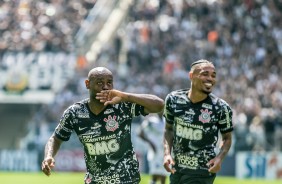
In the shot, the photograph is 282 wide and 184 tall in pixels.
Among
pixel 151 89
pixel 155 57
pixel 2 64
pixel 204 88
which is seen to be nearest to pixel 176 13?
pixel 155 57

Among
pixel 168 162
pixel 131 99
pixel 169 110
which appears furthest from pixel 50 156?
pixel 169 110

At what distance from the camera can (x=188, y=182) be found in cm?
984

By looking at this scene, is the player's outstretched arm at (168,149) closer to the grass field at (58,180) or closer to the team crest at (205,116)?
the team crest at (205,116)

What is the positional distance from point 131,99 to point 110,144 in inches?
22.9

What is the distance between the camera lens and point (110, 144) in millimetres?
9023

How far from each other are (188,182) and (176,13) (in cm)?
2257

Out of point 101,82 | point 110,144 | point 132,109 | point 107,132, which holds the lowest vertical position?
point 110,144

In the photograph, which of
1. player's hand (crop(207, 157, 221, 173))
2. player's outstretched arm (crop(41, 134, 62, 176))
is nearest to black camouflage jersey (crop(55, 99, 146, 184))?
player's outstretched arm (crop(41, 134, 62, 176))

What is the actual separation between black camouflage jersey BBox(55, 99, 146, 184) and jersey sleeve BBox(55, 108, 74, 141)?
0.25ft

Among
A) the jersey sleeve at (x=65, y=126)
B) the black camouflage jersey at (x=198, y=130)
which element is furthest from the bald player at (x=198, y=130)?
the jersey sleeve at (x=65, y=126)

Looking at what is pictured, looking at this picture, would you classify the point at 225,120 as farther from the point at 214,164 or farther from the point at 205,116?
the point at 214,164

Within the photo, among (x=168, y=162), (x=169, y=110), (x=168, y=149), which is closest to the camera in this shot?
(x=168, y=162)

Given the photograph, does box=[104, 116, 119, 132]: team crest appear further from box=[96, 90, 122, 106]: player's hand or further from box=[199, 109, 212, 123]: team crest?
box=[199, 109, 212, 123]: team crest

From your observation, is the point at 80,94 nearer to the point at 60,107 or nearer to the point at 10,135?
the point at 60,107
